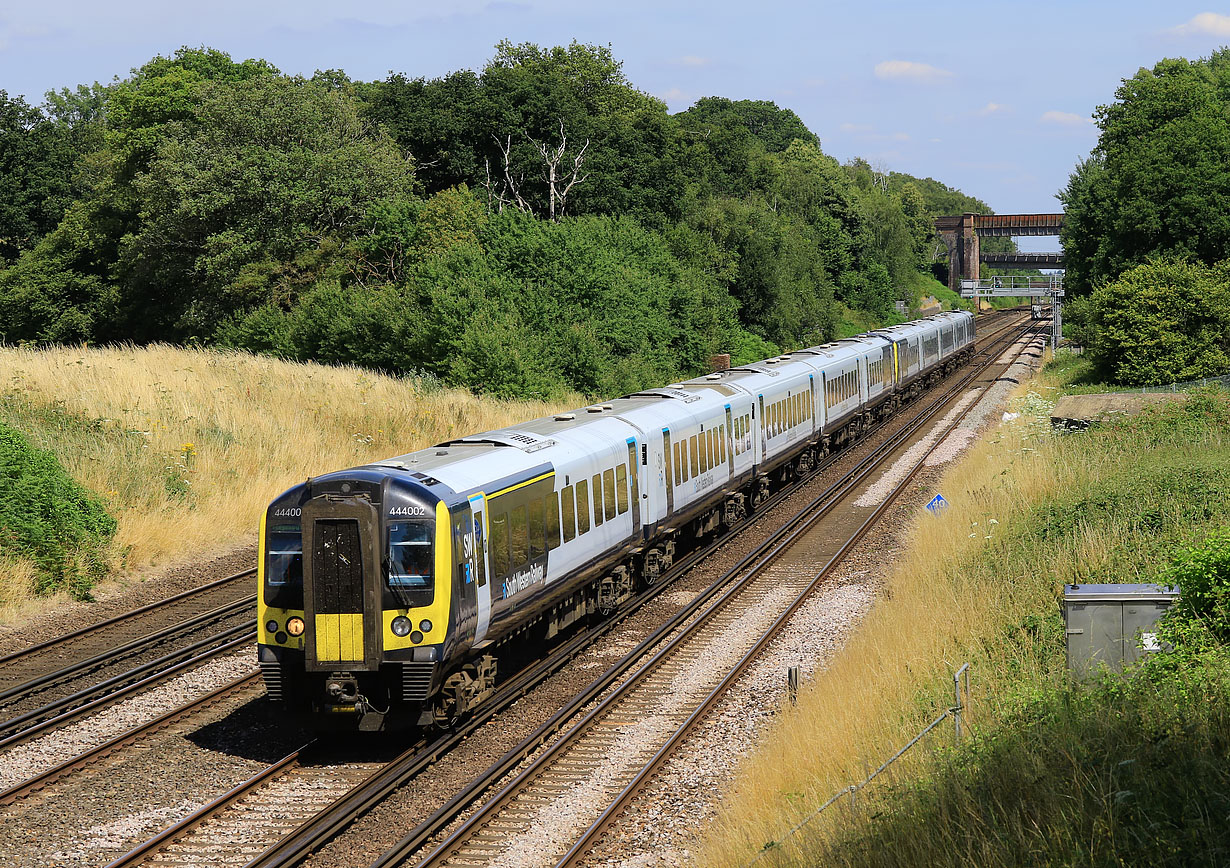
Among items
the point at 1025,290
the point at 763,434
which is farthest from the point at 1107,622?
the point at 1025,290

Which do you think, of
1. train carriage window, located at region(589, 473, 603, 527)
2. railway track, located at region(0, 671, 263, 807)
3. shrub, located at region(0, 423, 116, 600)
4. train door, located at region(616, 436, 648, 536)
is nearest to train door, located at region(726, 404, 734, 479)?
train door, located at region(616, 436, 648, 536)

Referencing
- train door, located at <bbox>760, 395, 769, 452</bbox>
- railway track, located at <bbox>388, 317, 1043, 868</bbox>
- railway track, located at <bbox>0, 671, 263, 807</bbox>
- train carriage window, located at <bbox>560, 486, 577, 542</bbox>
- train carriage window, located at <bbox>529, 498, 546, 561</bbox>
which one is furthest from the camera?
train door, located at <bbox>760, 395, 769, 452</bbox>

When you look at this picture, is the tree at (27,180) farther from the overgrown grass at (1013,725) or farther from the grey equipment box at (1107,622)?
the grey equipment box at (1107,622)

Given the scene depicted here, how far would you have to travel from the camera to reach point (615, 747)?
13.1 meters

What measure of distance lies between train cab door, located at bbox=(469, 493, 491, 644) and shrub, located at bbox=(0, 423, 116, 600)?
960cm

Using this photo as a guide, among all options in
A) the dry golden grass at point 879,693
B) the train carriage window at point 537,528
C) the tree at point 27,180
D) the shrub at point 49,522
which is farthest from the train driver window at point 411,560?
the tree at point 27,180

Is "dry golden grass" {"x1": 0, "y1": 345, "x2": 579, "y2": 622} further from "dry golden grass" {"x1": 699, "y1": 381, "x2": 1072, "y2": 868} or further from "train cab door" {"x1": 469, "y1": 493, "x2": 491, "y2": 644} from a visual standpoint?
"dry golden grass" {"x1": 699, "y1": 381, "x2": 1072, "y2": 868}

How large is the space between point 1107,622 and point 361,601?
7260mm

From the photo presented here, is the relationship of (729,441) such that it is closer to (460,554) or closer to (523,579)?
(523,579)

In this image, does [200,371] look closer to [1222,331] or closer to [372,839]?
[372,839]

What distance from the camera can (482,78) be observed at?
6456 centimetres

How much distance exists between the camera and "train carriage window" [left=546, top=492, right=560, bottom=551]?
15.2 meters

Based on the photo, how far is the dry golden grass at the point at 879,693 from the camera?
10031mm

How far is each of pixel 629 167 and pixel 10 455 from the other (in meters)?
47.2
